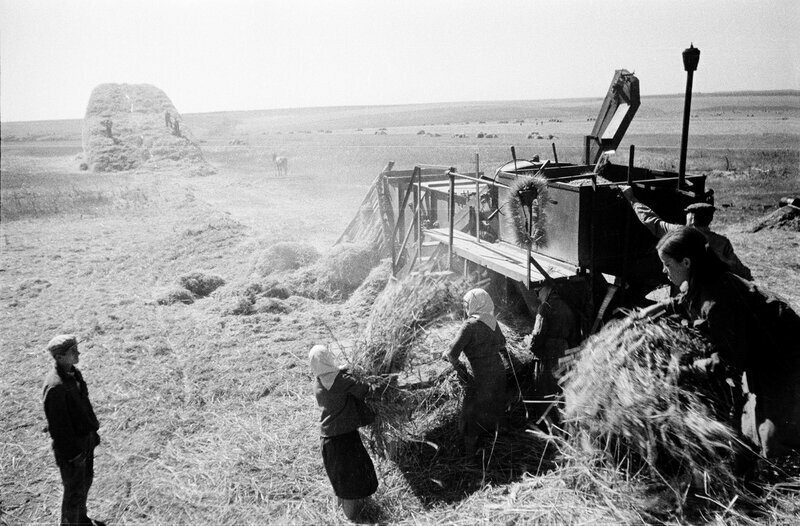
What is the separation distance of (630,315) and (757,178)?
2210cm

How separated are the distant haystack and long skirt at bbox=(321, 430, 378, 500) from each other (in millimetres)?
25897

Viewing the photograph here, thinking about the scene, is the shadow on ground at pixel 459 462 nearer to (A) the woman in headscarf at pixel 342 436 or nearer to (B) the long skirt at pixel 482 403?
(B) the long skirt at pixel 482 403

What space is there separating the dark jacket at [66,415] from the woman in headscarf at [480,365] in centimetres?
309

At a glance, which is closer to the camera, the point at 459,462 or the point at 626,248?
the point at 459,462

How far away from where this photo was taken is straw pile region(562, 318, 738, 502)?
147 inches

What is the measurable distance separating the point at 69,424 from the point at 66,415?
8 centimetres

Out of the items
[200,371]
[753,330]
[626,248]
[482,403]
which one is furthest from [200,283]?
[753,330]

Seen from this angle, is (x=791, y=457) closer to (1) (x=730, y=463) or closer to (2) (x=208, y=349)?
(1) (x=730, y=463)

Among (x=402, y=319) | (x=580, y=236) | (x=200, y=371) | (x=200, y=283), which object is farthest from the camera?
(x=200, y=283)

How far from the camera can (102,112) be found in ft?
104

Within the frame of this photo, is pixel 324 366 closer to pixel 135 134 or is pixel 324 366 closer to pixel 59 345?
pixel 59 345

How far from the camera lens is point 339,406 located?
14.6 ft

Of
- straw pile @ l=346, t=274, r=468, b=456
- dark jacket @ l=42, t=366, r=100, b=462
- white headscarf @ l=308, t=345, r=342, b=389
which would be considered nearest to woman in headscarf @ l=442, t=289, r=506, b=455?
straw pile @ l=346, t=274, r=468, b=456

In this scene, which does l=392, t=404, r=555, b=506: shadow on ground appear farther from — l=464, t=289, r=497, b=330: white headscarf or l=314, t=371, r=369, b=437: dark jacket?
l=464, t=289, r=497, b=330: white headscarf
